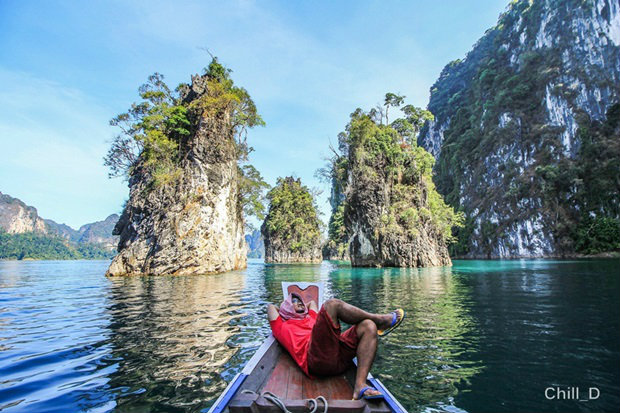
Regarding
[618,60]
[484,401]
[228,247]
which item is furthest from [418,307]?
[618,60]

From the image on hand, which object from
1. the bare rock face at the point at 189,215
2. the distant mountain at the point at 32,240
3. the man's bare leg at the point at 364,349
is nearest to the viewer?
the man's bare leg at the point at 364,349

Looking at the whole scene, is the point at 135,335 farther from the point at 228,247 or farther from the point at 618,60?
the point at 618,60

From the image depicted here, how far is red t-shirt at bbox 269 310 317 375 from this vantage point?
3.79 metres

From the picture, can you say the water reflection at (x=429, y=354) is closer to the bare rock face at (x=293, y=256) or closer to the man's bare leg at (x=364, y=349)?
the man's bare leg at (x=364, y=349)

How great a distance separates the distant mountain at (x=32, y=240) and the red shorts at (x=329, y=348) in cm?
8100

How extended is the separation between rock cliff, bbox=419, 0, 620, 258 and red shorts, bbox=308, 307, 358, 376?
46.7 m

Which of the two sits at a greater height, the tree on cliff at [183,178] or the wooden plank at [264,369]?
the tree on cliff at [183,178]

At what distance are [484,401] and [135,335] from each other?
232 inches

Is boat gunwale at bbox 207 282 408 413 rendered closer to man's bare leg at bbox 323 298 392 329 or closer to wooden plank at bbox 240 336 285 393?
wooden plank at bbox 240 336 285 393

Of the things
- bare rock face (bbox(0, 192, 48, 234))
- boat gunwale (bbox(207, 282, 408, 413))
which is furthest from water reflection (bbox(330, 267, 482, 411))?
bare rock face (bbox(0, 192, 48, 234))

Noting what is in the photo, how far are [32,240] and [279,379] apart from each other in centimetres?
13043

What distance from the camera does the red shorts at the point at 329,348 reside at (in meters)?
3.35

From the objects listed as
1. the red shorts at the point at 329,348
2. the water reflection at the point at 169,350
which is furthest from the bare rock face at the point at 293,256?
the red shorts at the point at 329,348

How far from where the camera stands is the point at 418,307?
8680 mm
